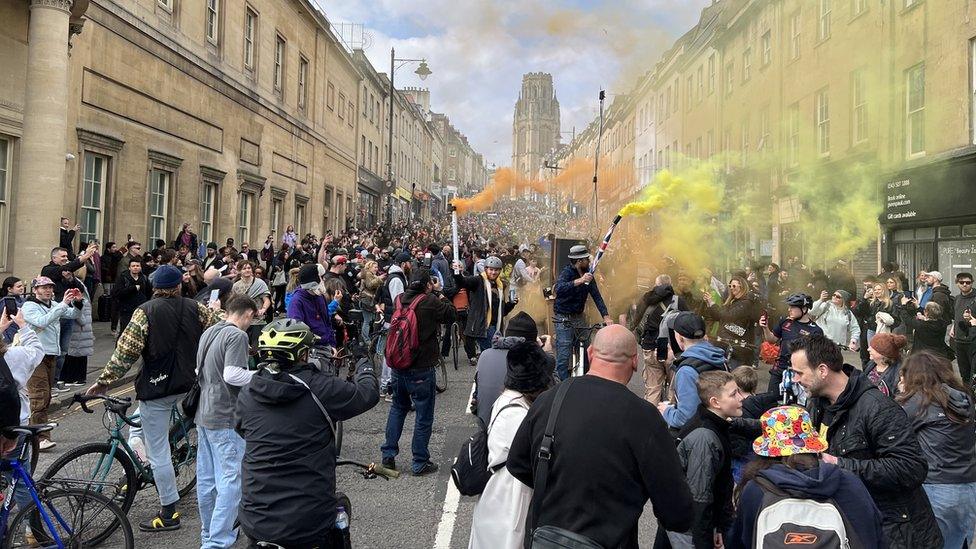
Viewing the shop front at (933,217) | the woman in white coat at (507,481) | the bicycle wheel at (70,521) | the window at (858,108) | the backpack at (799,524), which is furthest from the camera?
the window at (858,108)

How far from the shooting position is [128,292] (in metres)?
10.7

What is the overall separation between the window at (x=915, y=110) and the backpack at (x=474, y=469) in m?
16.5

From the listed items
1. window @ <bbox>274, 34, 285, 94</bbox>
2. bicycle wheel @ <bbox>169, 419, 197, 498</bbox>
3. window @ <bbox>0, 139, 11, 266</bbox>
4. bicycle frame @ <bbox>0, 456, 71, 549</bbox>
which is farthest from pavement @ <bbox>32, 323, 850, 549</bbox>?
window @ <bbox>274, 34, 285, 94</bbox>

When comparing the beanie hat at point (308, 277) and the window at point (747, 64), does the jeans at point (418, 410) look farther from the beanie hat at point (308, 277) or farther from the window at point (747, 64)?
the window at point (747, 64)

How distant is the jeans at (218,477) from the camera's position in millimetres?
4148

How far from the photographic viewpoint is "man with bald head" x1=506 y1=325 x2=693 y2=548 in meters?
2.42

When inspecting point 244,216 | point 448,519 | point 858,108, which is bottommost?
point 448,519

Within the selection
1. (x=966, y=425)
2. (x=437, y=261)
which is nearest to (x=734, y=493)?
(x=966, y=425)

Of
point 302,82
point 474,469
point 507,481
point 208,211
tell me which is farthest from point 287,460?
point 302,82

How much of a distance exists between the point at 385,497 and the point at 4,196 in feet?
37.5

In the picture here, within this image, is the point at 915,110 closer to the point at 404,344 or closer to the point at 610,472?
the point at 404,344

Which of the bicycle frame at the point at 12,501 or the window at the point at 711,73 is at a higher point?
the window at the point at 711,73

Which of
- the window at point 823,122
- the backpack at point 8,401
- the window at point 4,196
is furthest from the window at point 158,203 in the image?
the window at point 823,122

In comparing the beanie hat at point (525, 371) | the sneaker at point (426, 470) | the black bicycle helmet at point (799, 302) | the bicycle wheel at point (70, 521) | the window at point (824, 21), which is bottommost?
the sneaker at point (426, 470)
